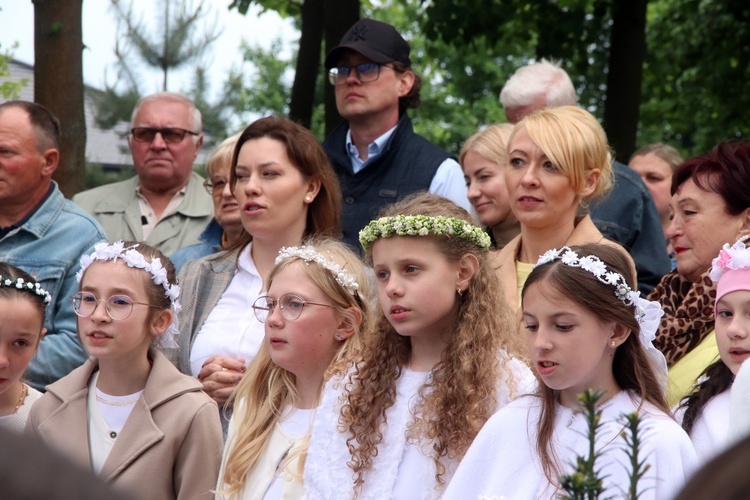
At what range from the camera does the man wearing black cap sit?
18.0 feet

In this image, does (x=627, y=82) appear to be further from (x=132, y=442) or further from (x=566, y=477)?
(x=566, y=477)

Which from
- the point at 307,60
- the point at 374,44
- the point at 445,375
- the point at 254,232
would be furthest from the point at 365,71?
the point at 307,60

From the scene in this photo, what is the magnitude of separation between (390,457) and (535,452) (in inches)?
26.6

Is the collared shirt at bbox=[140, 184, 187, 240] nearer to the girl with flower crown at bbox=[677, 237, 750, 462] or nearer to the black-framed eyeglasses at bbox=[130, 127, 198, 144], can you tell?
the black-framed eyeglasses at bbox=[130, 127, 198, 144]

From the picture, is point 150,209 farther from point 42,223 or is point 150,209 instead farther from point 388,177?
point 388,177

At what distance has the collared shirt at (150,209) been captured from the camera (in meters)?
6.50

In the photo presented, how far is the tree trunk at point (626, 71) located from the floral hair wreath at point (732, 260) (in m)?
7.29

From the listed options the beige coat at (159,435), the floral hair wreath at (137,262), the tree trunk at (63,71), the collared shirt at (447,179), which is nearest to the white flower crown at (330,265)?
the floral hair wreath at (137,262)

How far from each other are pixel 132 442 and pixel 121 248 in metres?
0.87

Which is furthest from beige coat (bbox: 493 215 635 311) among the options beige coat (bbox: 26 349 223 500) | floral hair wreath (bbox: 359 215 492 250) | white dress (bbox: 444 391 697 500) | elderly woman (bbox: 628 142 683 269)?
elderly woman (bbox: 628 142 683 269)

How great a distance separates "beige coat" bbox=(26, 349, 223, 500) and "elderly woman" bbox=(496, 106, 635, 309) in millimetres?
1434

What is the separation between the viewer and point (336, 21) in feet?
31.0

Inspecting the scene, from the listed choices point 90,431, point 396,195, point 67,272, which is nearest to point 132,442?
point 90,431

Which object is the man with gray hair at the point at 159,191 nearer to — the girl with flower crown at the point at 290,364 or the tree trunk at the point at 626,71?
the girl with flower crown at the point at 290,364
